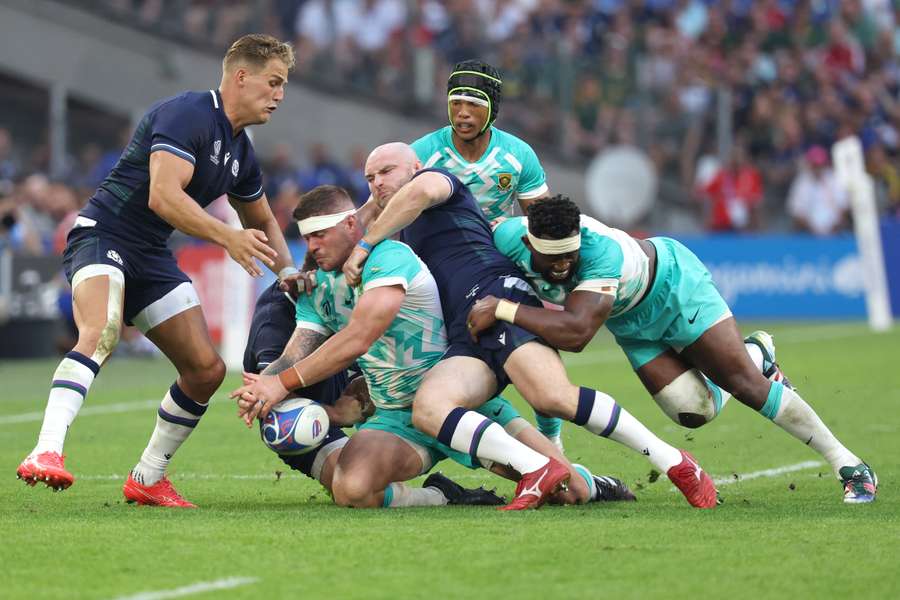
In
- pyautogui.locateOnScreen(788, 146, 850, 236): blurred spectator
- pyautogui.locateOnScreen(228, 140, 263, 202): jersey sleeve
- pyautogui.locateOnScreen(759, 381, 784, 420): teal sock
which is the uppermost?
pyautogui.locateOnScreen(788, 146, 850, 236): blurred spectator

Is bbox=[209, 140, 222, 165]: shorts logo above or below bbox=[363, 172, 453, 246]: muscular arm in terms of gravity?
above

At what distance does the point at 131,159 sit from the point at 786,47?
20.9 m

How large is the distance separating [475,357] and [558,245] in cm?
73

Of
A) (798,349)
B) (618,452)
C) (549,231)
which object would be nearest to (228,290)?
(798,349)

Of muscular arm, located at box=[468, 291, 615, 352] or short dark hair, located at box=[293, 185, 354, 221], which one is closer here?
muscular arm, located at box=[468, 291, 615, 352]

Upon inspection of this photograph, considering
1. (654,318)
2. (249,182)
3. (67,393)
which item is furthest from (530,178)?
(67,393)

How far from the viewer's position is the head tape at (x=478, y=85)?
352 inches

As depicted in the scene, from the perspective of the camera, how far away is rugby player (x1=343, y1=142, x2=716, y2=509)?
24.4 ft

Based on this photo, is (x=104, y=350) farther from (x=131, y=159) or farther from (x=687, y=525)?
(x=687, y=525)

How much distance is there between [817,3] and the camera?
1109 inches

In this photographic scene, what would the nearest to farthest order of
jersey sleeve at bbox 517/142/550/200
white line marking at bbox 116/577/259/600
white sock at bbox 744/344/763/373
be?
1. white line marking at bbox 116/577/259/600
2. white sock at bbox 744/344/763/373
3. jersey sleeve at bbox 517/142/550/200

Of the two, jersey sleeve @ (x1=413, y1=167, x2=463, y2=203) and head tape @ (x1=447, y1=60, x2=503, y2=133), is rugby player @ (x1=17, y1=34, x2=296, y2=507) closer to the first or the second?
jersey sleeve @ (x1=413, y1=167, x2=463, y2=203)

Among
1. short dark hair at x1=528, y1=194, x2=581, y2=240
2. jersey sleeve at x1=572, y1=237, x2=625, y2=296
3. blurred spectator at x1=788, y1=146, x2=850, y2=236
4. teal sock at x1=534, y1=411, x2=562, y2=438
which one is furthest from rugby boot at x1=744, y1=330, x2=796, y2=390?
blurred spectator at x1=788, y1=146, x2=850, y2=236

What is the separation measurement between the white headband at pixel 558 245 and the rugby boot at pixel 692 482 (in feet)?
3.59
